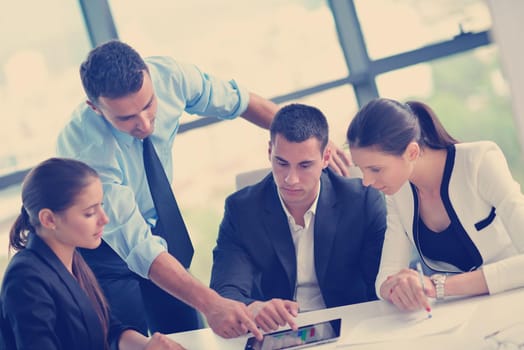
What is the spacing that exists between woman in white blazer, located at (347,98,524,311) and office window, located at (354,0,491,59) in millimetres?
1473

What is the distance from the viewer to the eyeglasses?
1293 mm

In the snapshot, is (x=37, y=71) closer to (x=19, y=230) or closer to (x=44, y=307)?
(x=19, y=230)

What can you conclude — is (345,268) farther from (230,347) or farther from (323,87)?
(323,87)

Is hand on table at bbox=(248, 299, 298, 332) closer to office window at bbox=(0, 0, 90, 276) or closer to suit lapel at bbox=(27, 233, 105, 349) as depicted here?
suit lapel at bbox=(27, 233, 105, 349)

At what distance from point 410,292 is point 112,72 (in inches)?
42.9

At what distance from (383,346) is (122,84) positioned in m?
1.10

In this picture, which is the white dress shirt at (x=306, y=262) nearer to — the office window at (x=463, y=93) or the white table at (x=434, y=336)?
the white table at (x=434, y=336)

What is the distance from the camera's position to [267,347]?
1.65 metres

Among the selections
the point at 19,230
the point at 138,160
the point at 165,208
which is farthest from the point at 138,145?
the point at 19,230

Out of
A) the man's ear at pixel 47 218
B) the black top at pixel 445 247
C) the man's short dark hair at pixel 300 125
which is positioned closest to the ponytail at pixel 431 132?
the black top at pixel 445 247

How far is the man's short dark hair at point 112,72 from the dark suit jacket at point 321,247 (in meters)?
0.55

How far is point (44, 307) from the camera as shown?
178 centimetres

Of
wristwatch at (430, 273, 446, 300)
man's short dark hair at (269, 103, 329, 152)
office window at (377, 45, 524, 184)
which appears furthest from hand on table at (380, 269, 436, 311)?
office window at (377, 45, 524, 184)

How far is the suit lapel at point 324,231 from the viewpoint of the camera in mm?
2188
